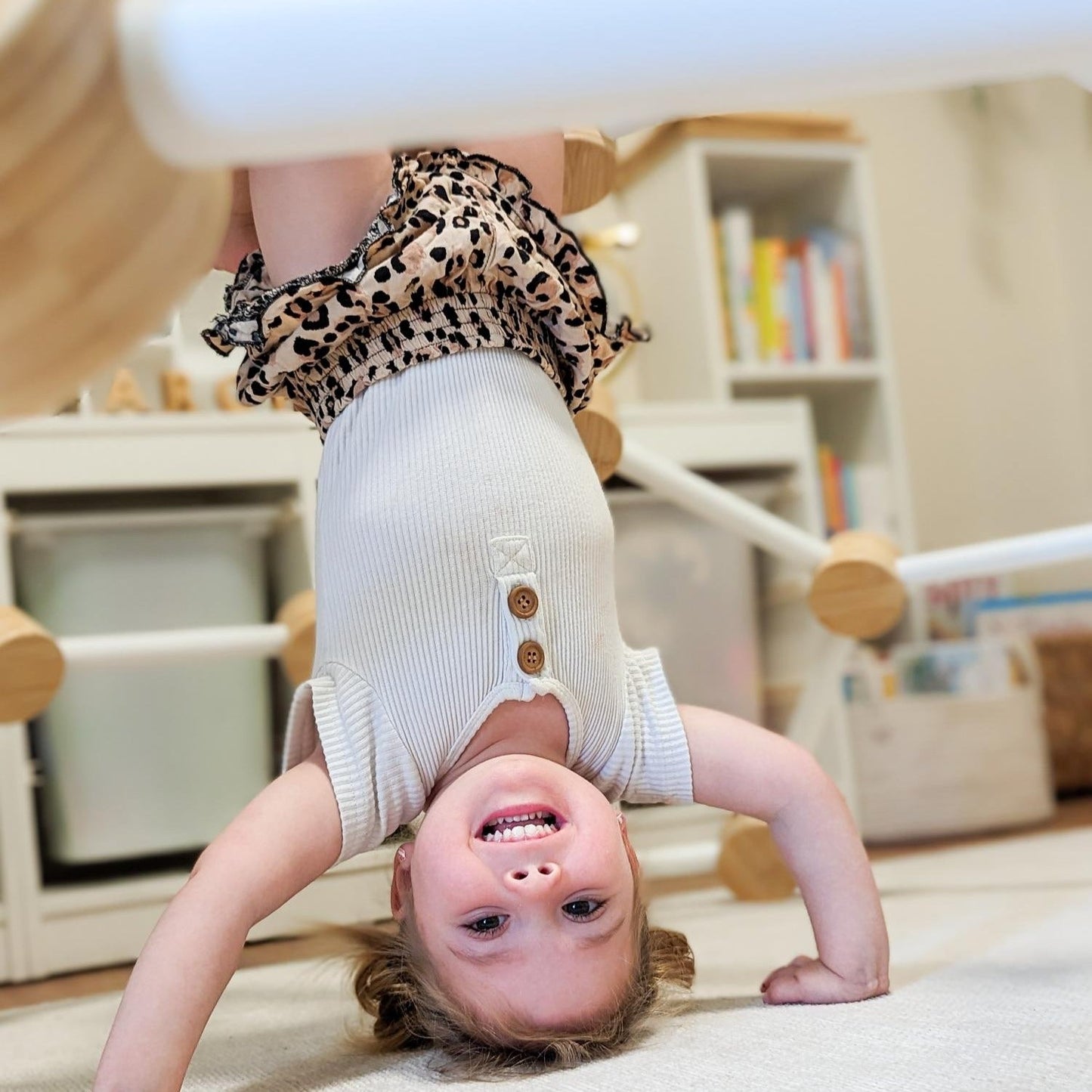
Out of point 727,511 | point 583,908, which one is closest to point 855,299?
point 727,511

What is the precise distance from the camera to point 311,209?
758 millimetres

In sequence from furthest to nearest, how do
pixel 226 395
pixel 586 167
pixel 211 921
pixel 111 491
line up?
1. pixel 226 395
2. pixel 111 491
3. pixel 586 167
4. pixel 211 921

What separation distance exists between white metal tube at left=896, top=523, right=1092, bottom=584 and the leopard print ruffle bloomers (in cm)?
41

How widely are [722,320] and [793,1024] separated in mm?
1279

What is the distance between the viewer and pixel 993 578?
2170 millimetres

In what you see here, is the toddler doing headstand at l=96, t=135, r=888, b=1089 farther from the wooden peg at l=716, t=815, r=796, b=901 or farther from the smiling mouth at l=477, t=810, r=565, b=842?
the wooden peg at l=716, t=815, r=796, b=901

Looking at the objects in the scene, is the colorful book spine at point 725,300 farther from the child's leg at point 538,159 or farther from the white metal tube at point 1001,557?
the child's leg at point 538,159

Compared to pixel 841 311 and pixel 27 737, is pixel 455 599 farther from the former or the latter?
pixel 841 311

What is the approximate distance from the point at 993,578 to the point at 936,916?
1208mm

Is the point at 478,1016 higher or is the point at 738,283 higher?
the point at 738,283

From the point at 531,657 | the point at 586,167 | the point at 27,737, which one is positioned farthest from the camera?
the point at 27,737

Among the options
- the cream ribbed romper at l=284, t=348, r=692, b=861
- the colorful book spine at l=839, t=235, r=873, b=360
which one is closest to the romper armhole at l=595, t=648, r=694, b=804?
the cream ribbed romper at l=284, t=348, r=692, b=861

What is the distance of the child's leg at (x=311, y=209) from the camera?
76 cm

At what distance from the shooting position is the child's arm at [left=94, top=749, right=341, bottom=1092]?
0.59 meters
